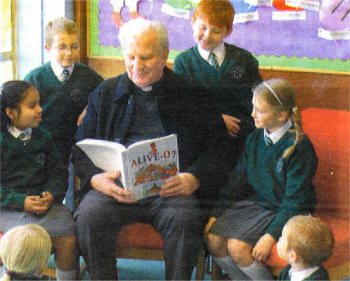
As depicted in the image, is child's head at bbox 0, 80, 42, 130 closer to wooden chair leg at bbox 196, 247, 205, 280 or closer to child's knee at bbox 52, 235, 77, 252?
child's knee at bbox 52, 235, 77, 252

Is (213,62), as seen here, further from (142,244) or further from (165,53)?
(142,244)

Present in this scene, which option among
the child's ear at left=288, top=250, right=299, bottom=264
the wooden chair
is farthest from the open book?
the child's ear at left=288, top=250, right=299, bottom=264

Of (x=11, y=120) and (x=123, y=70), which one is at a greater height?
(x=123, y=70)

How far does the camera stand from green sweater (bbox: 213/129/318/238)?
1784mm

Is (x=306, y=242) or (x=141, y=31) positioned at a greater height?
(x=141, y=31)

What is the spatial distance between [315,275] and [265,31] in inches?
32.2

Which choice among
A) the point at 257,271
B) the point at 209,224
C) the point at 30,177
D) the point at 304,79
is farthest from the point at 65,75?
the point at 257,271

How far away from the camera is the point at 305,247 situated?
1.71 m

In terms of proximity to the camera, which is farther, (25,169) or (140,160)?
(25,169)

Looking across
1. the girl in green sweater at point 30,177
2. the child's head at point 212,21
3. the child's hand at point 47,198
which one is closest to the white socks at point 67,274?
the girl in green sweater at point 30,177

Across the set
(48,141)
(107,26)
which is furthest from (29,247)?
(107,26)

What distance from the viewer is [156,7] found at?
1780 millimetres

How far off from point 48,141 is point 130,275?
547 mm

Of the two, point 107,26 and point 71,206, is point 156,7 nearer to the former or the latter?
point 107,26
